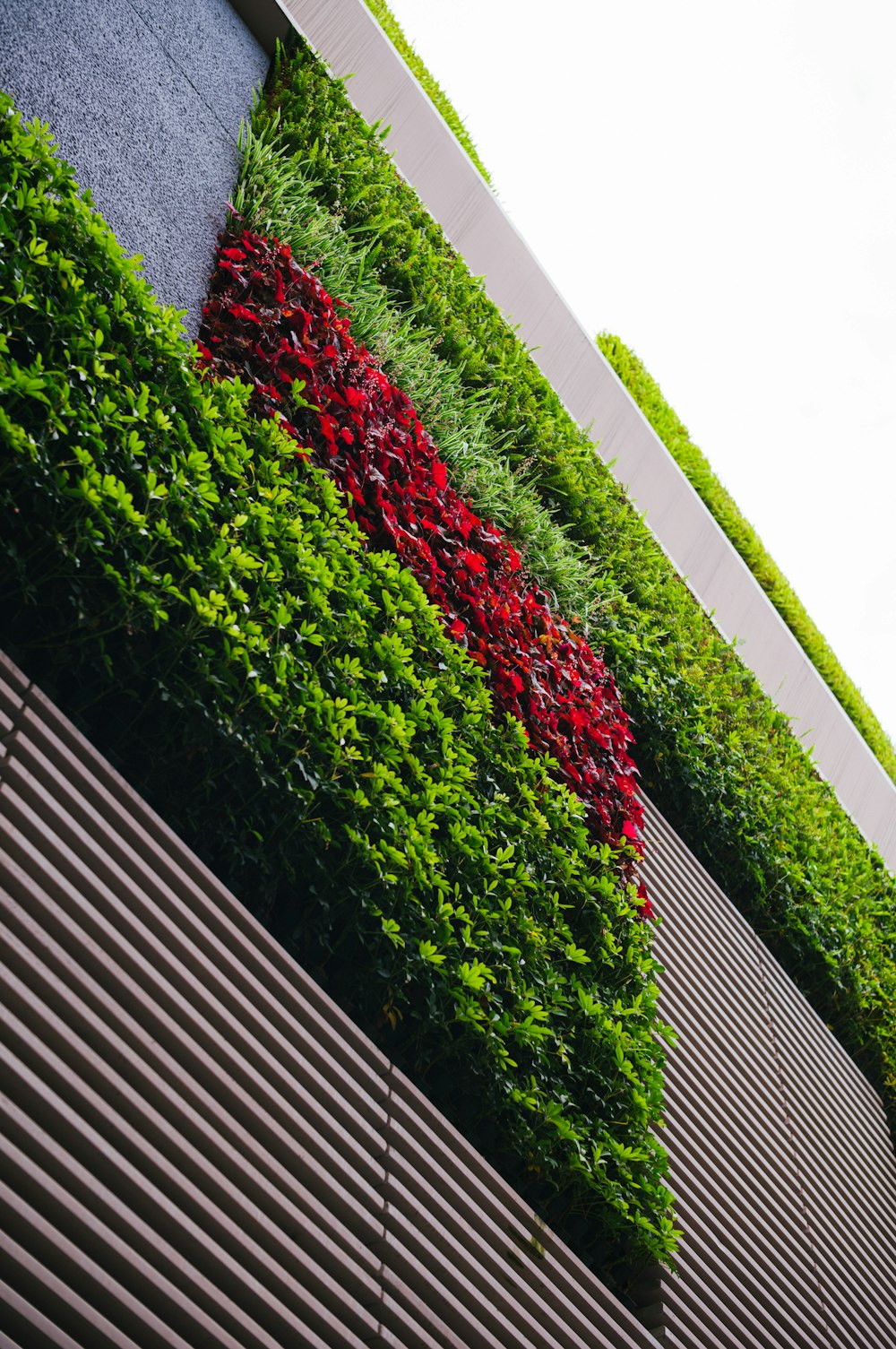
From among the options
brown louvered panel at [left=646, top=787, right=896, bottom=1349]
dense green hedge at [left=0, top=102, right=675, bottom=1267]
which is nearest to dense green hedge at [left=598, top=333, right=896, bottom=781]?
brown louvered panel at [left=646, top=787, right=896, bottom=1349]

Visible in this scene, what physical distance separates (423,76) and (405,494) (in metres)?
6.36

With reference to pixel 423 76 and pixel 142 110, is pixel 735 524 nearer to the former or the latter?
pixel 423 76

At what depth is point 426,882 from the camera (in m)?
3.10

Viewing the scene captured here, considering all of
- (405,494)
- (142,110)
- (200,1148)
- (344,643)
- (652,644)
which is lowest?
(200,1148)

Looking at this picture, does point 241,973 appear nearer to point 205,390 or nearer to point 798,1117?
point 205,390

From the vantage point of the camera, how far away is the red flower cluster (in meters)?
4.04

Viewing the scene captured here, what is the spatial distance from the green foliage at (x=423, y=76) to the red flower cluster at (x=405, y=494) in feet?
15.4

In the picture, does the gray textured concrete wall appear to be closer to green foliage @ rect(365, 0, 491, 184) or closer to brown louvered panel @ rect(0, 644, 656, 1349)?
brown louvered panel @ rect(0, 644, 656, 1349)

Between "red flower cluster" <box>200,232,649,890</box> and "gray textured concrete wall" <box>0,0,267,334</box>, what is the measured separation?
0.23m

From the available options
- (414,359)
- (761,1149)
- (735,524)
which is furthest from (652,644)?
(735,524)

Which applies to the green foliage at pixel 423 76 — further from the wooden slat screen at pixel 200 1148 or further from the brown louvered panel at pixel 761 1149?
the wooden slat screen at pixel 200 1148

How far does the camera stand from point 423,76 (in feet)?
29.3

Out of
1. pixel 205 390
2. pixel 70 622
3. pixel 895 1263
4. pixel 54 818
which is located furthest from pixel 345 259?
pixel 895 1263

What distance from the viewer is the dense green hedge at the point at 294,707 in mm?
2566
